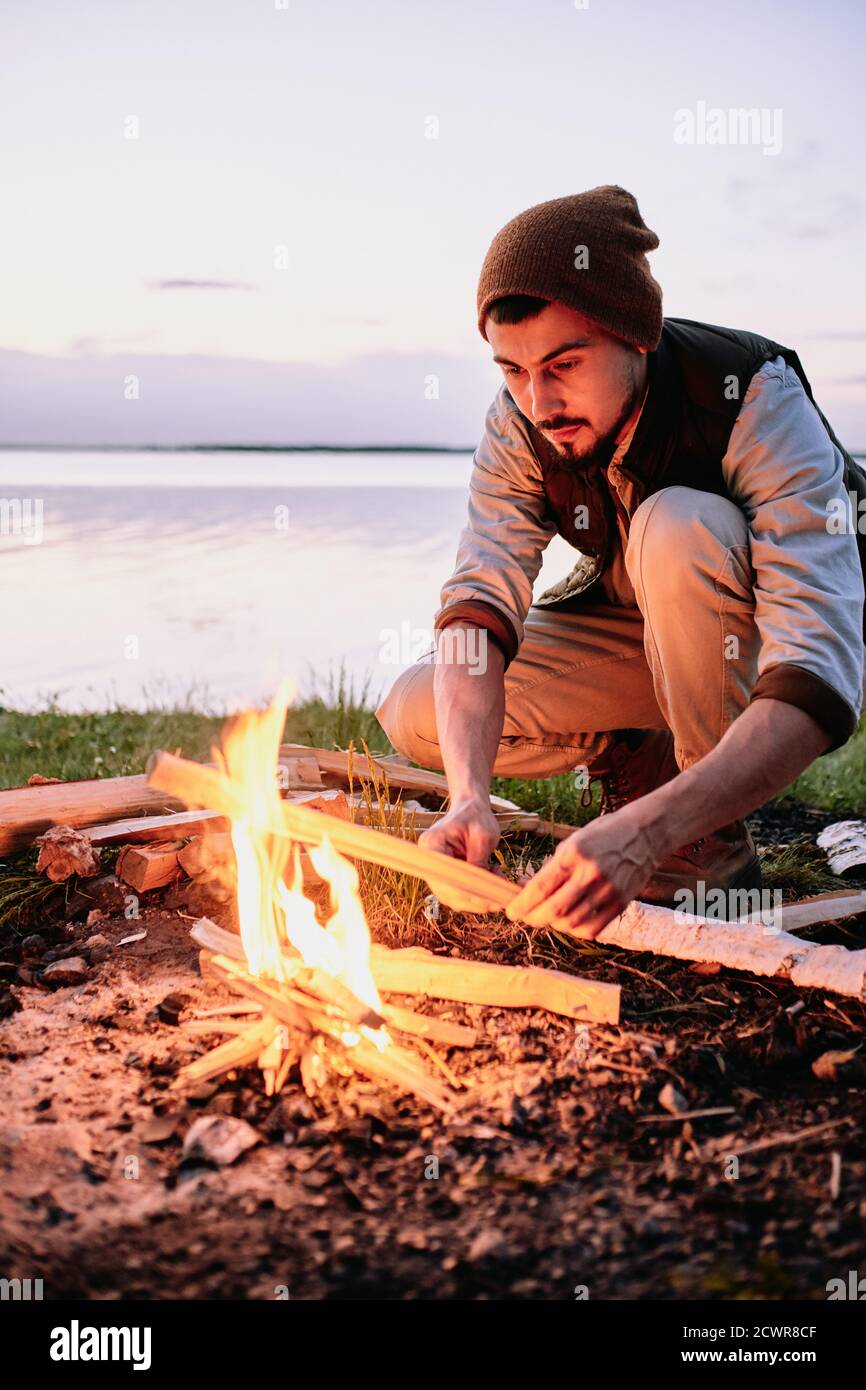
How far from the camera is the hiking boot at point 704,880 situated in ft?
10.9

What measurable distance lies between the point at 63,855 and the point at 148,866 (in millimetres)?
270

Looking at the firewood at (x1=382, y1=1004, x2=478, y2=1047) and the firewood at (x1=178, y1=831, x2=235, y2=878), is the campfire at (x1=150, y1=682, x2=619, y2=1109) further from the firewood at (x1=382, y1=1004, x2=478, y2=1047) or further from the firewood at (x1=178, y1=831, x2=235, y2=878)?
the firewood at (x1=178, y1=831, x2=235, y2=878)

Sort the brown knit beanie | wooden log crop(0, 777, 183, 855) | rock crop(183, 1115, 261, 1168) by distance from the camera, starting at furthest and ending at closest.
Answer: wooden log crop(0, 777, 183, 855)
the brown knit beanie
rock crop(183, 1115, 261, 1168)

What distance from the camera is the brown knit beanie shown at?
2.86 metres

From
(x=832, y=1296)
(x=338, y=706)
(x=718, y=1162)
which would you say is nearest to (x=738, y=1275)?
(x=832, y=1296)

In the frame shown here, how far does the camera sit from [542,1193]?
2.04 m

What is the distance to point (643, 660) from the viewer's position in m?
3.77

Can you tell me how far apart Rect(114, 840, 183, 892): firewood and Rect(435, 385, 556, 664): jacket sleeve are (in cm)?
108

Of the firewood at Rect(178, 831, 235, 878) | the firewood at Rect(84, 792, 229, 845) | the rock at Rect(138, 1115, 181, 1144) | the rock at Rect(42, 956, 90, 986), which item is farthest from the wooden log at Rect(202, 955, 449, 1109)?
the firewood at Rect(84, 792, 229, 845)

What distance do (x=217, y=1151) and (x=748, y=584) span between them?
1.97 metres

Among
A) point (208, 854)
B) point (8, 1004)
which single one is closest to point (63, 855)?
point (208, 854)

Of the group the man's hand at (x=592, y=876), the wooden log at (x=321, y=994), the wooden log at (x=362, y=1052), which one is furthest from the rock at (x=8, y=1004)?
the man's hand at (x=592, y=876)

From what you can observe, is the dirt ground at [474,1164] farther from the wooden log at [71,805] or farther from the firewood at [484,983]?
the wooden log at [71,805]

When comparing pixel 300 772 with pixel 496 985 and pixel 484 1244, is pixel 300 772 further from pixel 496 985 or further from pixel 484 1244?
pixel 484 1244
